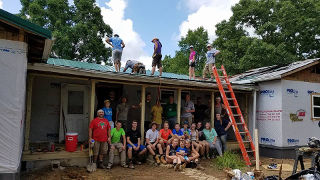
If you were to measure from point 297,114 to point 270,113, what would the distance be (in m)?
0.96

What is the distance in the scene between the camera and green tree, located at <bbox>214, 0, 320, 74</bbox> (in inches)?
754

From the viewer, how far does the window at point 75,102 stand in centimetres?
843

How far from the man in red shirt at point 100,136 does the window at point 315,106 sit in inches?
310

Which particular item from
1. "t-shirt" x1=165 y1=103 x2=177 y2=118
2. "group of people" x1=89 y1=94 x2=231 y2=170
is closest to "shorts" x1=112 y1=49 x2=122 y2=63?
"group of people" x1=89 y1=94 x2=231 y2=170

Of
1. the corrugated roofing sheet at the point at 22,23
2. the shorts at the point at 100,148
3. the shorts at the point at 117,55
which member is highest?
the shorts at the point at 117,55

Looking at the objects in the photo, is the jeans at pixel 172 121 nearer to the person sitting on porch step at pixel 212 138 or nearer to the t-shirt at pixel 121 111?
the person sitting on porch step at pixel 212 138

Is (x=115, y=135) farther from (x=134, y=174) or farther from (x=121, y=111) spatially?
(x=134, y=174)

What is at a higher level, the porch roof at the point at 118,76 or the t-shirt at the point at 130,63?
the t-shirt at the point at 130,63

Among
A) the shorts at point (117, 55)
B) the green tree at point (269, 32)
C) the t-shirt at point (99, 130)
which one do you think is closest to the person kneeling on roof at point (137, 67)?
the shorts at point (117, 55)

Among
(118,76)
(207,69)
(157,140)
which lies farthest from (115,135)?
(207,69)

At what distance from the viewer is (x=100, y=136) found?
6543 mm

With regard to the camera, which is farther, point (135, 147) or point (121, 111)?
point (121, 111)

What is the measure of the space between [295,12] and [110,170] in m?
20.8

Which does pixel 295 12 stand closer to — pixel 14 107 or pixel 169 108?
pixel 169 108
